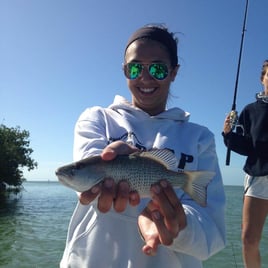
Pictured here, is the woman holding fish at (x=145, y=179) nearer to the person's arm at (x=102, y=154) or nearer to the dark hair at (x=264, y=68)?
the person's arm at (x=102, y=154)

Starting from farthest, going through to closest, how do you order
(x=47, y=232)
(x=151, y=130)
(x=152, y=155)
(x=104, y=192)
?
(x=47, y=232) < (x=151, y=130) < (x=152, y=155) < (x=104, y=192)

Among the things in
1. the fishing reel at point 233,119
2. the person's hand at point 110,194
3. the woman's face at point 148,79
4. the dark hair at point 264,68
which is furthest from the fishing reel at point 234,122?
the person's hand at point 110,194

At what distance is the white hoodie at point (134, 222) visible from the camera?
255 centimetres

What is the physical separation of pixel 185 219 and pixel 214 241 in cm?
37

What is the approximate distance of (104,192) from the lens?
90.7 inches

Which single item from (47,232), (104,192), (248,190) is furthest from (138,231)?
(47,232)

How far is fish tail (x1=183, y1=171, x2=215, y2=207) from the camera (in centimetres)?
248

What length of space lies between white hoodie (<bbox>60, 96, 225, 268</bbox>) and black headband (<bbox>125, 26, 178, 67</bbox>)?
2.39 feet

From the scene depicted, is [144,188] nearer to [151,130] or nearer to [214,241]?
[214,241]

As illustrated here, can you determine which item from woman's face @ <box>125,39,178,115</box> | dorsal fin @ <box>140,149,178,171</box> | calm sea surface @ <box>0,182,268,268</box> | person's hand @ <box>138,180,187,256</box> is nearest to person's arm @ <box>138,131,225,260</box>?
person's hand @ <box>138,180,187,256</box>

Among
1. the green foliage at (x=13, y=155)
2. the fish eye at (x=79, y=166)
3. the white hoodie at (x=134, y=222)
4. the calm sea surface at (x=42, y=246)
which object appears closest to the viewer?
the fish eye at (x=79, y=166)

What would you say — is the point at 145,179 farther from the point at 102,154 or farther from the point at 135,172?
the point at 102,154

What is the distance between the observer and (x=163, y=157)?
2.53m

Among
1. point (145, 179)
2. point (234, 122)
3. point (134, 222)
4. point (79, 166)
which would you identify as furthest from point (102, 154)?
point (234, 122)
